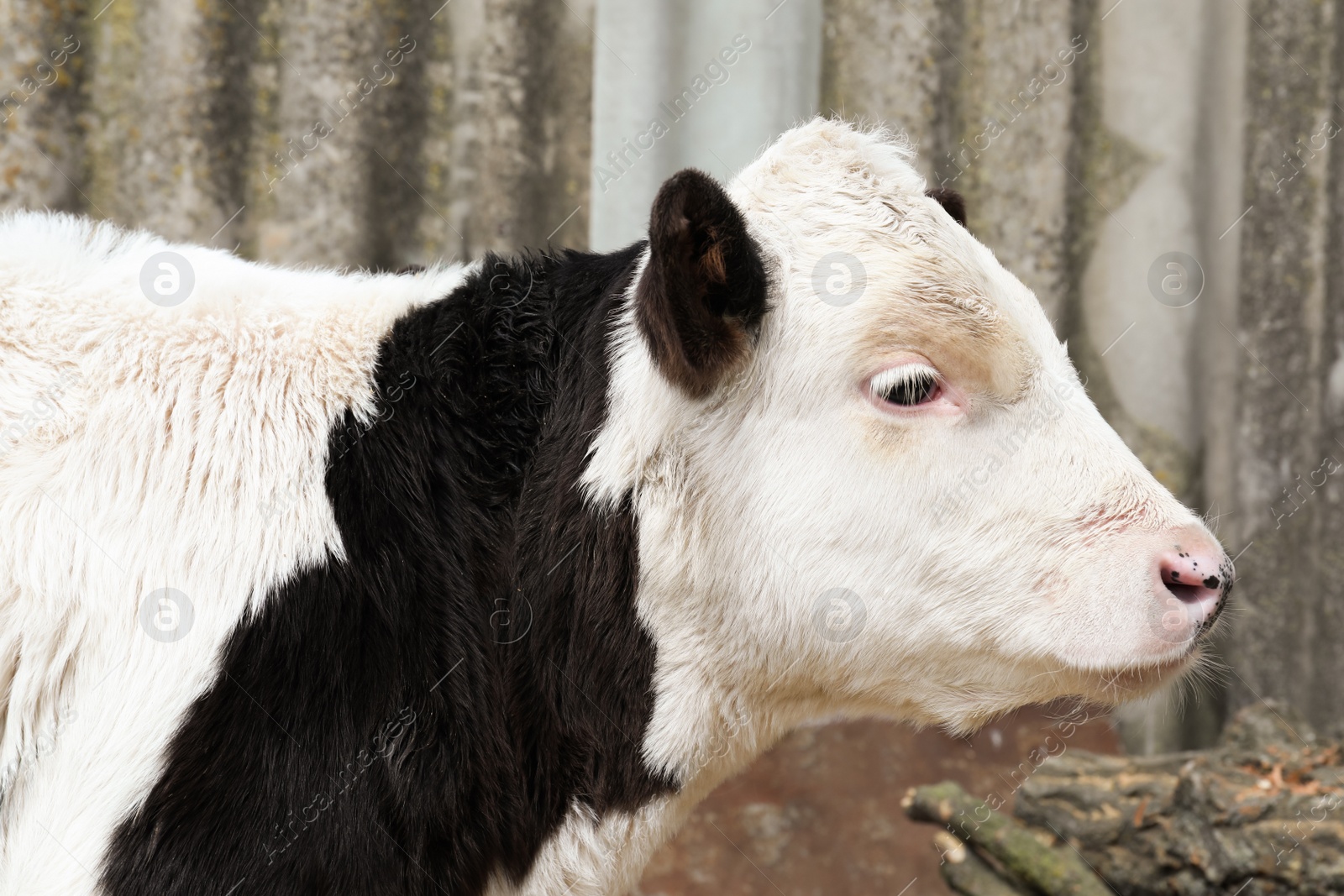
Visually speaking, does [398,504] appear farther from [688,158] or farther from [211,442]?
[688,158]

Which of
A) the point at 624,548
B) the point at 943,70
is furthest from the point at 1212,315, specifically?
the point at 624,548

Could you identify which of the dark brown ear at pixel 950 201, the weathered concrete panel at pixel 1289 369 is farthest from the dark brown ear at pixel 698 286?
the weathered concrete panel at pixel 1289 369

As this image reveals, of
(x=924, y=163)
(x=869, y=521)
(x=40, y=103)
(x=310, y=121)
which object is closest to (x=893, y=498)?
(x=869, y=521)

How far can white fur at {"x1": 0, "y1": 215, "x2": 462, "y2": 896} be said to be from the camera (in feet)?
7.09

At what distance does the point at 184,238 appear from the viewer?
491cm

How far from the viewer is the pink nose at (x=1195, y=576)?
2.32 m

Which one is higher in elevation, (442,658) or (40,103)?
(40,103)

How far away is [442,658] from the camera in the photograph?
2.35 meters

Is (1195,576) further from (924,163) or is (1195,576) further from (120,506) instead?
(924,163)

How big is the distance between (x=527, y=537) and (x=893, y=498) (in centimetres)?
78

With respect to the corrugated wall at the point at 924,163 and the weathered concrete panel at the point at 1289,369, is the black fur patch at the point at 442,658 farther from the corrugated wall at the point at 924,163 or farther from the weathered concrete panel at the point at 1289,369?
the weathered concrete panel at the point at 1289,369

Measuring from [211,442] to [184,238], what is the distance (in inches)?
115

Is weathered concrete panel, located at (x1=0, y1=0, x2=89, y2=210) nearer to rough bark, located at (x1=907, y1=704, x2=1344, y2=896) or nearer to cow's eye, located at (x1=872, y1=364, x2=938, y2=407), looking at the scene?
cow's eye, located at (x1=872, y1=364, x2=938, y2=407)

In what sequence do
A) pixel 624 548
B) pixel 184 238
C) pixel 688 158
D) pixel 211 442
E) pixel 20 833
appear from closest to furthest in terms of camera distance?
pixel 20 833 → pixel 211 442 → pixel 624 548 → pixel 688 158 → pixel 184 238
